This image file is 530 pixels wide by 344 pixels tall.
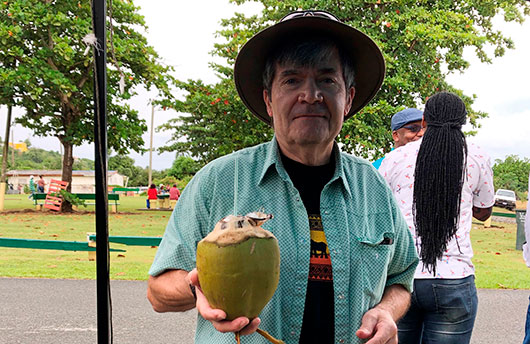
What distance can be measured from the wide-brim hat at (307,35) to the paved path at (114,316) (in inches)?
141

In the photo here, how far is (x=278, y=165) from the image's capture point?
150cm

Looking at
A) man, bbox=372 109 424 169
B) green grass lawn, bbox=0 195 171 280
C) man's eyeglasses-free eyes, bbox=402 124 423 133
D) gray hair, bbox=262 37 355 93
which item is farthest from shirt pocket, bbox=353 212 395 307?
green grass lawn, bbox=0 195 171 280

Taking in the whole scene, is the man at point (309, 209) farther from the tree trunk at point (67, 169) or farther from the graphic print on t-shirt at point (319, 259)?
the tree trunk at point (67, 169)

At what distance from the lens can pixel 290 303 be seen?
53.5 inches

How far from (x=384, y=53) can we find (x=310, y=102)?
523 inches

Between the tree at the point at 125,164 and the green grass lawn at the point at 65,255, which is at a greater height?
the tree at the point at 125,164

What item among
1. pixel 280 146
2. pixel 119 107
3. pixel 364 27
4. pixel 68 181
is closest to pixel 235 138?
pixel 364 27

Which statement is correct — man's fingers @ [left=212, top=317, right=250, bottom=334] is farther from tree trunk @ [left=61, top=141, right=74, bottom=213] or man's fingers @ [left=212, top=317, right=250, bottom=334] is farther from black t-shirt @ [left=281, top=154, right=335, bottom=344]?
tree trunk @ [left=61, top=141, right=74, bottom=213]

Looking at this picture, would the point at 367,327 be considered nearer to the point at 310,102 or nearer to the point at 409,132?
the point at 310,102

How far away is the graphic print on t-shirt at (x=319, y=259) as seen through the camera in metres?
1.42

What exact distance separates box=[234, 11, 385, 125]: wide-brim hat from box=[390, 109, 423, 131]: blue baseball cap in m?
1.65

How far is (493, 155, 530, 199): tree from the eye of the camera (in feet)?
106

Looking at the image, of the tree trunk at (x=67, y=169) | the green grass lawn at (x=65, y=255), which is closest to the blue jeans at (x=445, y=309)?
the green grass lawn at (x=65, y=255)

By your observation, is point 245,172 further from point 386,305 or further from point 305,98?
point 386,305
